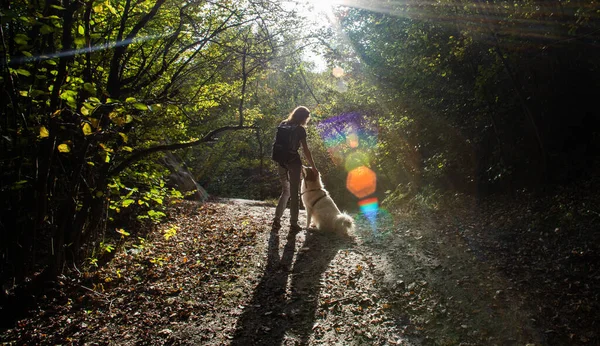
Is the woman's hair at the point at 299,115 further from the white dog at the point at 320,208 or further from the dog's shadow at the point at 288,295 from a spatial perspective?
the dog's shadow at the point at 288,295

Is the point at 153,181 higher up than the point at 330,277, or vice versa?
the point at 153,181

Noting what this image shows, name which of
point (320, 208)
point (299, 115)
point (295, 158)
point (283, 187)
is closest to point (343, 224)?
point (320, 208)

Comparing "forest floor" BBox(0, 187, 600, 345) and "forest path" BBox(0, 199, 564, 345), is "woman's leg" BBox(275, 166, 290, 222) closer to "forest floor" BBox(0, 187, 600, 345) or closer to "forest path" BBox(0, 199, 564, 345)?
"forest floor" BBox(0, 187, 600, 345)

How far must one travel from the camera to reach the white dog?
271 inches

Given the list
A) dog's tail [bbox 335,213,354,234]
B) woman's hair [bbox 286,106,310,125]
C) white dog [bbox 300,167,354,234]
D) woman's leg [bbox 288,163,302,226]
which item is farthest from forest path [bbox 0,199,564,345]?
woman's hair [bbox 286,106,310,125]

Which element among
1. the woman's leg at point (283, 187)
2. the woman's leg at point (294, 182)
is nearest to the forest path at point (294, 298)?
the woman's leg at point (294, 182)

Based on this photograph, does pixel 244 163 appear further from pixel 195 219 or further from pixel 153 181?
pixel 153 181

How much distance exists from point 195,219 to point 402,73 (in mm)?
6735

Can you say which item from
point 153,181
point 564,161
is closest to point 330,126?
point 564,161

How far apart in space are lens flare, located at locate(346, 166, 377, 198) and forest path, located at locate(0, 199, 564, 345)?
11.0 m

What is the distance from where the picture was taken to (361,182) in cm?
1800

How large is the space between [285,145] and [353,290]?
2.87 meters

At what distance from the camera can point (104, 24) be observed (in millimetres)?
5512

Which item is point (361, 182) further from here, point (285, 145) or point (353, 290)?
point (353, 290)
